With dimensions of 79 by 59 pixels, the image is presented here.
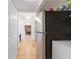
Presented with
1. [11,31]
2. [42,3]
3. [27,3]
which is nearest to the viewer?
[11,31]

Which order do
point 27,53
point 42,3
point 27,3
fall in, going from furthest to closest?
point 27,3 → point 27,53 → point 42,3

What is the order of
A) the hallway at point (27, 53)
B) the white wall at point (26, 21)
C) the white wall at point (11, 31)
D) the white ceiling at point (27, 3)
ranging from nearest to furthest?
the white wall at point (11, 31) < the hallway at point (27, 53) < the white ceiling at point (27, 3) < the white wall at point (26, 21)

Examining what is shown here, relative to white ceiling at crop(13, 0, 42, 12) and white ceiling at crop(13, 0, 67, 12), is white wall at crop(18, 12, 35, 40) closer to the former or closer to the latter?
white ceiling at crop(13, 0, 42, 12)

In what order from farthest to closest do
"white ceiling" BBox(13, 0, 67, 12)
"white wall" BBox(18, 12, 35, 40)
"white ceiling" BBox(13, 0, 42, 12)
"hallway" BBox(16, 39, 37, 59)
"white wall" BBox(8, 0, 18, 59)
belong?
"white wall" BBox(18, 12, 35, 40)
"white ceiling" BBox(13, 0, 42, 12)
"white ceiling" BBox(13, 0, 67, 12)
"hallway" BBox(16, 39, 37, 59)
"white wall" BBox(8, 0, 18, 59)

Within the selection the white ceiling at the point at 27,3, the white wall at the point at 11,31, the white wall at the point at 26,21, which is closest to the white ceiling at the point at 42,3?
the white ceiling at the point at 27,3

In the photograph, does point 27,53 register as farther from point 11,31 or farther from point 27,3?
point 11,31

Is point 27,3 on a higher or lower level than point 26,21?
higher

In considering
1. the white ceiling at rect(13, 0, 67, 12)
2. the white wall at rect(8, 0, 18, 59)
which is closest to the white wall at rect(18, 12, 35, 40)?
the white ceiling at rect(13, 0, 67, 12)

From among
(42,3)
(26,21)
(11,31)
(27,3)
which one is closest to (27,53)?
(42,3)

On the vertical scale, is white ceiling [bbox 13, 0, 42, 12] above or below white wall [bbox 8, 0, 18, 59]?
above

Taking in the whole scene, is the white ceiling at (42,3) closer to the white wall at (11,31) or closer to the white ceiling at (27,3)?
the white ceiling at (27,3)
